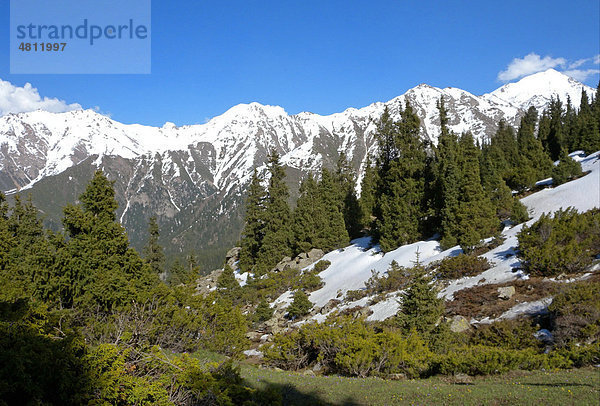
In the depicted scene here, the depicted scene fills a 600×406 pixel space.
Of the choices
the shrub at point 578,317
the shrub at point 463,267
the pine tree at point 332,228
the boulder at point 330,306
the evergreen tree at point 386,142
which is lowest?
the boulder at point 330,306

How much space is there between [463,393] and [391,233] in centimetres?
2390

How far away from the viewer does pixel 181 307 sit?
1405 cm

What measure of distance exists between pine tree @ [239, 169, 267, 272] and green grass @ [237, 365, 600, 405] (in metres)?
35.8

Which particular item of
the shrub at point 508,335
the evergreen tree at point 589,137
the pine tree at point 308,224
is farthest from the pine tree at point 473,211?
the evergreen tree at point 589,137

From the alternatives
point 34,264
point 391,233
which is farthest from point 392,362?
point 391,233

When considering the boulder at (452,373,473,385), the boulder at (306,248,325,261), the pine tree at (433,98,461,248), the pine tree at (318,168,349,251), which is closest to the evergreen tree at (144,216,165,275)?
the boulder at (306,248,325,261)

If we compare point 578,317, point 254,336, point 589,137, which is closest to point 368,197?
point 589,137

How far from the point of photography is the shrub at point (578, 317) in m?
11.8

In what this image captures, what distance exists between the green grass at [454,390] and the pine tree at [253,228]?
3581 cm

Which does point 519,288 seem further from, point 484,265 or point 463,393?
point 463,393

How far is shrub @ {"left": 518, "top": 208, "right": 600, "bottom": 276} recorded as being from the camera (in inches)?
655

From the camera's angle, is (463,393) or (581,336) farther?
(581,336)

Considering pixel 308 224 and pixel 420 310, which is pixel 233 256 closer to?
pixel 308 224

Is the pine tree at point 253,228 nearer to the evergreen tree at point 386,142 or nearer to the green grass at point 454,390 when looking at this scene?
the evergreen tree at point 386,142
